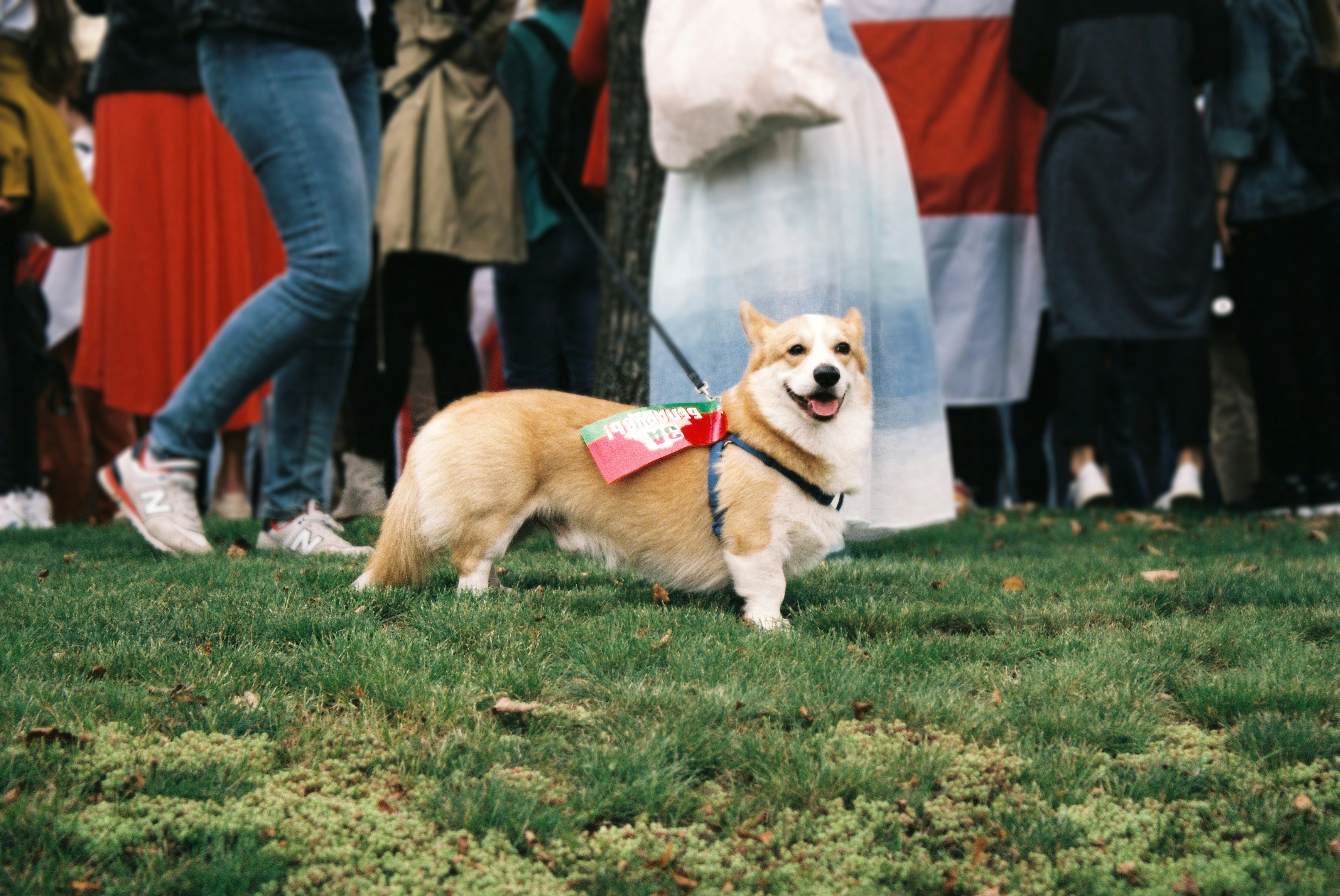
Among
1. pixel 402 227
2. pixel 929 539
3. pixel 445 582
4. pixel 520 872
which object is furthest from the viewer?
pixel 402 227

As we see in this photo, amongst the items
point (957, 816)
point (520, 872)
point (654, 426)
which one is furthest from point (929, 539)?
point (520, 872)

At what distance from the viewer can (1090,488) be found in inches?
250

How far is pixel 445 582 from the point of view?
11.6 ft

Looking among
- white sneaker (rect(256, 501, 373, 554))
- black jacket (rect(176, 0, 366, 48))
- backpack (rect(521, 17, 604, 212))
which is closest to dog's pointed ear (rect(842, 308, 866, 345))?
white sneaker (rect(256, 501, 373, 554))

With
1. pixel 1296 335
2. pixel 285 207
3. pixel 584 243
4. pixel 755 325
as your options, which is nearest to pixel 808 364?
pixel 755 325

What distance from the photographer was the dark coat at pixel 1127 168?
577 centimetres

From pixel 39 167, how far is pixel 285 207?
7.07 feet

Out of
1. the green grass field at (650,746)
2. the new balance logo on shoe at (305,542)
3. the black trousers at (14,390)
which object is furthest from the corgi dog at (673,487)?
the black trousers at (14,390)

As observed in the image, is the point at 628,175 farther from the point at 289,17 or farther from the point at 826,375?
the point at 826,375

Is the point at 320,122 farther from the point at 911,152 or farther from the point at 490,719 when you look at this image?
the point at 911,152

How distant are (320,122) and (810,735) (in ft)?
8.93

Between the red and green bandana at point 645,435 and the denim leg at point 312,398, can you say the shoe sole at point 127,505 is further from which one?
the red and green bandana at point 645,435

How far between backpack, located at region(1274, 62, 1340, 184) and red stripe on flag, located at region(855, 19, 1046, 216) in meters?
1.23

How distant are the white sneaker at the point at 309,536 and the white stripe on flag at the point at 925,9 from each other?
421cm
